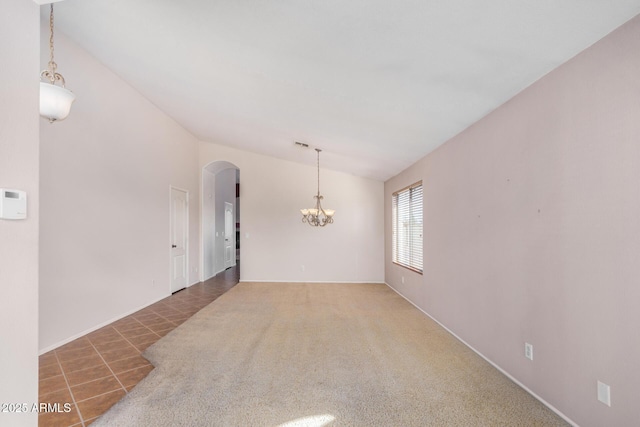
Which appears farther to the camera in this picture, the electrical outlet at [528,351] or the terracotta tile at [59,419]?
the electrical outlet at [528,351]

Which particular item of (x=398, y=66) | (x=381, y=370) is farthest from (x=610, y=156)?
(x=381, y=370)

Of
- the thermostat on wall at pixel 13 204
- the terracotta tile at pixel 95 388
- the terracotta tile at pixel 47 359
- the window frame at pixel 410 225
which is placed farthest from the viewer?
the window frame at pixel 410 225

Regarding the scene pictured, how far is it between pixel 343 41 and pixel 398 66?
1.58 ft

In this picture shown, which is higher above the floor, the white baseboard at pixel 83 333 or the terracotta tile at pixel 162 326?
the white baseboard at pixel 83 333

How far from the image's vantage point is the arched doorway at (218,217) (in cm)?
720

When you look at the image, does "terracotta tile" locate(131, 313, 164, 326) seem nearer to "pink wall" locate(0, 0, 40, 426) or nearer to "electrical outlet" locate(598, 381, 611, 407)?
"pink wall" locate(0, 0, 40, 426)

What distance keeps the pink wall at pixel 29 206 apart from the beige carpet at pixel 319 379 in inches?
42.1

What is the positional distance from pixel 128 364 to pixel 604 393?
12.1 ft

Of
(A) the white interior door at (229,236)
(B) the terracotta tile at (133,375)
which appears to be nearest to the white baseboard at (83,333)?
(B) the terracotta tile at (133,375)

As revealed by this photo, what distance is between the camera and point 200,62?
122 inches

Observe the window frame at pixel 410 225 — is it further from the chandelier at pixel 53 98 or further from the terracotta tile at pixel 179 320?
the chandelier at pixel 53 98

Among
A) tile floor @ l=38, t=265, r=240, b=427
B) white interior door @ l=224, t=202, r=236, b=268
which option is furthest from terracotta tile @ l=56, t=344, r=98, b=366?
white interior door @ l=224, t=202, r=236, b=268

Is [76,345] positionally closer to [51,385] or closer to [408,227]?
[51,385]

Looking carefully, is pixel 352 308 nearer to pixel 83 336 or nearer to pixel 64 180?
pixel 83 336
